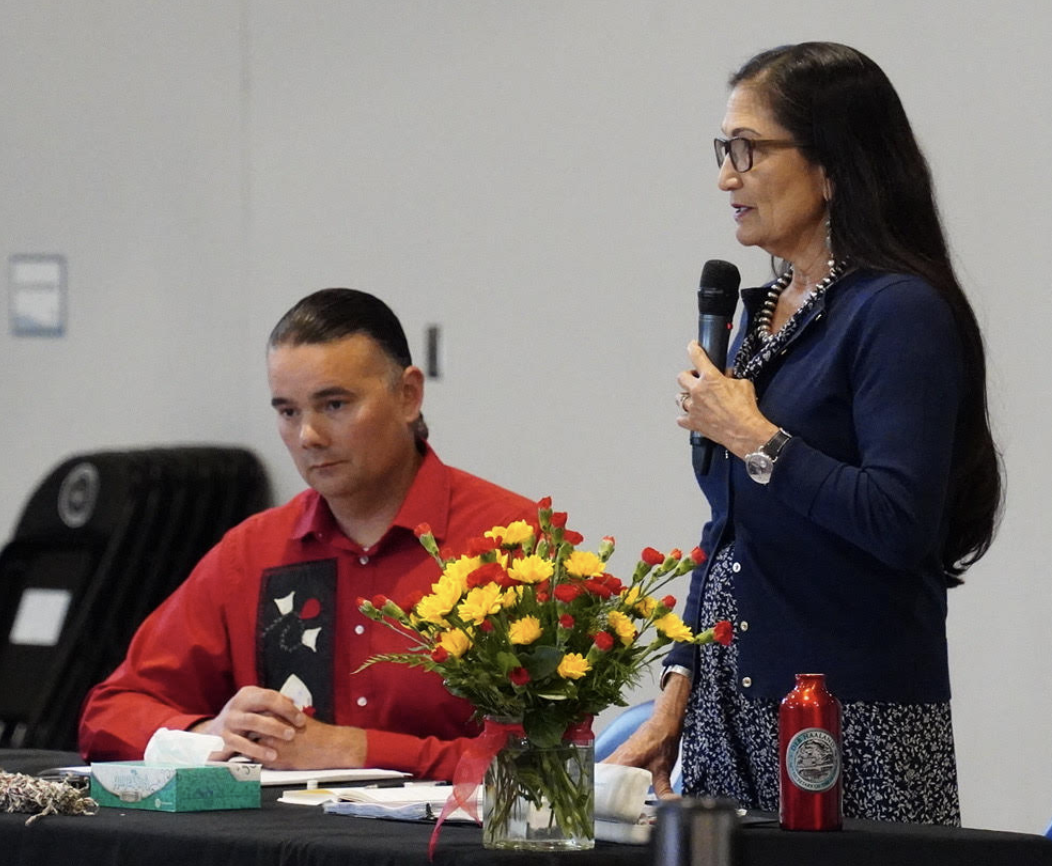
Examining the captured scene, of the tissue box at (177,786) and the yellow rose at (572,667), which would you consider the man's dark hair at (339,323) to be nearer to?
the tissue box at (177,786)

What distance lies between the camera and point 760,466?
2.16 meters

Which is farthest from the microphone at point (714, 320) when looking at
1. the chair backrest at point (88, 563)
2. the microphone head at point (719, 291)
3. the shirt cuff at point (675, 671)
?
the chair backrest at point (88, 563)

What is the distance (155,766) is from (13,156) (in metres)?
4.27

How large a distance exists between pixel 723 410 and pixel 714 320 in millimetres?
172

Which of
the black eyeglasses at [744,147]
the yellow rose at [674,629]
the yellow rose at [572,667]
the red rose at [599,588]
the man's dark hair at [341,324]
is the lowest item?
the yellow rose at [572,667]

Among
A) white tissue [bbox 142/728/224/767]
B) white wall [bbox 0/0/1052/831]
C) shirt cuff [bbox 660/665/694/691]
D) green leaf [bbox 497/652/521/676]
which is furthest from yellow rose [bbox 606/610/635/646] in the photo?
white wall [bbox 0/0/1052/831]

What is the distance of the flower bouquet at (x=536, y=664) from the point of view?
182 cm

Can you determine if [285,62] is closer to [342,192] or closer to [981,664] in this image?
[342,192]

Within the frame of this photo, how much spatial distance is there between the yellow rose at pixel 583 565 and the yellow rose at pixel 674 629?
8 cm

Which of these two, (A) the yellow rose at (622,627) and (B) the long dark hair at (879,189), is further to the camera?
(B) the long dark hair at (879,189)

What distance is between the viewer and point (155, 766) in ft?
6.98

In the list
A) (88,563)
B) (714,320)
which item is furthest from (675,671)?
(88,563)

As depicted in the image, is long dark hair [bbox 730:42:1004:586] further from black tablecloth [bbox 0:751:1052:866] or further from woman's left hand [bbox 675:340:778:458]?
black tablecloth [bbox 0:751:1052:866]

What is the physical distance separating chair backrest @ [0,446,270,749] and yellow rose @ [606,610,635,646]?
359 cm
